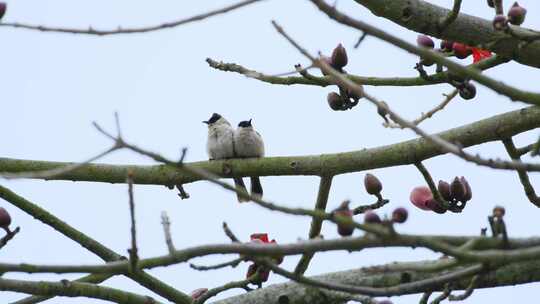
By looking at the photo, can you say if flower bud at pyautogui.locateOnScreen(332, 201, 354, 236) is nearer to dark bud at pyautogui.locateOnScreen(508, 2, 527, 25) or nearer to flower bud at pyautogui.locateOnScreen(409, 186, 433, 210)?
flower bud at pyautogui.locateOnScreen(409, 186, 433, 210)

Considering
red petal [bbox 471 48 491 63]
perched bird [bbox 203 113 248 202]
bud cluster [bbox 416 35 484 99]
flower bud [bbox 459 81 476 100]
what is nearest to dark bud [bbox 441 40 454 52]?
bud cluster [bbox 416 35 484 99]

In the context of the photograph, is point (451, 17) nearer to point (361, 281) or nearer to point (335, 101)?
point (335, 101)

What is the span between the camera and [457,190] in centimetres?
502

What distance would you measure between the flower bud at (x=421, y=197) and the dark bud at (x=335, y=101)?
0.81 metres

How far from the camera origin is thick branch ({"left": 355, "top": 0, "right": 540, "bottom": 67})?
4.77 m

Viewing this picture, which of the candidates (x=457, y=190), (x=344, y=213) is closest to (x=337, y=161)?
(x=457, y=190)

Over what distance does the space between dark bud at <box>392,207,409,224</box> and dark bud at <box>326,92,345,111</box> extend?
1.94 meters

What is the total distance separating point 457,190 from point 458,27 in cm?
81

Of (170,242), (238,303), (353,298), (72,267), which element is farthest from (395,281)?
(72,267)

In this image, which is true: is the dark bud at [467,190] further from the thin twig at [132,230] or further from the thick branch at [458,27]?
the thin twig at [132,230]

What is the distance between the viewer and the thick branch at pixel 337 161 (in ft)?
16.5

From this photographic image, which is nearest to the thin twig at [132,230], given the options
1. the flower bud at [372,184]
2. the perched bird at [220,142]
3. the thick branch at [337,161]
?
the thick branch at [337,161]

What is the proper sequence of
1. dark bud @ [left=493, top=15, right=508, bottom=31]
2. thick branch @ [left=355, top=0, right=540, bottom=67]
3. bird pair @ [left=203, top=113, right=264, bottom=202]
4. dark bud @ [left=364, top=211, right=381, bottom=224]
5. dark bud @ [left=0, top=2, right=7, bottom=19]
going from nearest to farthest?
1. dark bud @ [left=364, top=211, right=381, bottom=224]
2. dark bud @ [left=0, top=2, right=7, bottom=19]
3. dark bud @ [left=493, top=15, right=508, bottom=31]
4. thick branch @ [left=355, top=0, right=540, bottom=67]
5. bird pair @ [left=203, top=113, right=264, bottom=202]

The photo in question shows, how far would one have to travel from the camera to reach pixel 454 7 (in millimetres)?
4691
